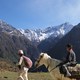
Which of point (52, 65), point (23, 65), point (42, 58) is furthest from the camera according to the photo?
point (23, 65)

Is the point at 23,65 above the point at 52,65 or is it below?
above

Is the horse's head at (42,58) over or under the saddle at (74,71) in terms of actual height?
over

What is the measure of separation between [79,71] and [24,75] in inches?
177

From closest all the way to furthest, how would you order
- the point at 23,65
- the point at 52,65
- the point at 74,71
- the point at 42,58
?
1. the point at 74,71
2. the point at 52,65
3. the point at 42,58
4. the point at 23,65

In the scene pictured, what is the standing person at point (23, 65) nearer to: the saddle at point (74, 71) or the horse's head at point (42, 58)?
the horse's head at point (42, 58)

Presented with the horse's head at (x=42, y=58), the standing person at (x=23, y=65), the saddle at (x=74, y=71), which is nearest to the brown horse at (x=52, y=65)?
the horse's head at (x=42, y=58)

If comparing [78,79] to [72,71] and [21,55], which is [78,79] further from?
[21,55]

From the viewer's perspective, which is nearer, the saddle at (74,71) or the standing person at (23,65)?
the saddle at (74,71)

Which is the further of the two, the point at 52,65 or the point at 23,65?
the point at 23,65

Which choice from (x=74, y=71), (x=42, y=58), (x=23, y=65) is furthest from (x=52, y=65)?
(x=23, y=65)

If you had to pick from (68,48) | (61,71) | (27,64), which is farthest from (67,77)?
(27,64)

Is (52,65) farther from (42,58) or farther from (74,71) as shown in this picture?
(74,71)

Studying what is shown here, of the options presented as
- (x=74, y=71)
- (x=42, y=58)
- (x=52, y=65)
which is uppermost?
(x=42, y=58)

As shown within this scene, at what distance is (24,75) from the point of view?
76.0ft
